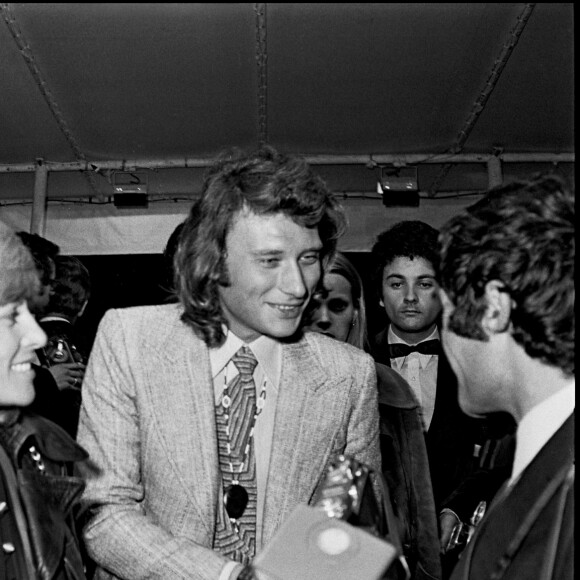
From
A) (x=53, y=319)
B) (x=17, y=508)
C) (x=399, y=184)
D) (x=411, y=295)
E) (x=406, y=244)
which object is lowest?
(x=17, y=508)

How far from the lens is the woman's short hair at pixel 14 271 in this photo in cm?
182

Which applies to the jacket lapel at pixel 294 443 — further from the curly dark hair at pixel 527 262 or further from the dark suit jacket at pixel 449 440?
the dark suit jacket at pixel 449 440

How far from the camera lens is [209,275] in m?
2.32

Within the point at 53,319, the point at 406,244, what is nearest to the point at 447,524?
the point at 406,244

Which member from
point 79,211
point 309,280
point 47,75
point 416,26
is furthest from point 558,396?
point 79,211

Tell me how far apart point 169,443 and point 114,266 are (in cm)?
582

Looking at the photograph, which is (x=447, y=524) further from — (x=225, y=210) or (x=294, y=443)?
(x=225, y=210)

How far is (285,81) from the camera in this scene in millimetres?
5410

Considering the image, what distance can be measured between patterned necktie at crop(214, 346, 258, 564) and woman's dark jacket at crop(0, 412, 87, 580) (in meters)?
0.42

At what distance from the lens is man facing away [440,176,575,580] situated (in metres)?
1.38

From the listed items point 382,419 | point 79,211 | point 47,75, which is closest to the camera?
point 382,419

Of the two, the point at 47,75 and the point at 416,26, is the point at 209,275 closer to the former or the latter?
the point at 416,26

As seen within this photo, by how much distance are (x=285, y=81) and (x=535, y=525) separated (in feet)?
14.8

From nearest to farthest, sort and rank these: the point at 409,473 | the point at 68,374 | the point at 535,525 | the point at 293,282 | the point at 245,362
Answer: the point at 535,525 < the point at 293,282 < the point at 245,362 < the point at 409,473 < the point at 68,374
